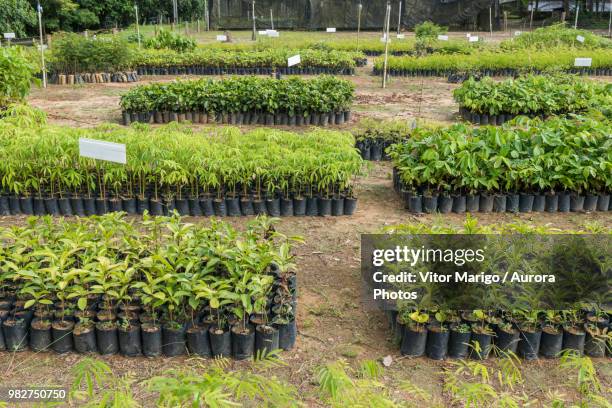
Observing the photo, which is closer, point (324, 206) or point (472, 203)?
point (324, 206)

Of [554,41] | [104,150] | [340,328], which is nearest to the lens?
[340,328]

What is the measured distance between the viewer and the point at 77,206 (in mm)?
6203

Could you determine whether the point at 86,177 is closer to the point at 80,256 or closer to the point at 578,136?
the point at 80,256

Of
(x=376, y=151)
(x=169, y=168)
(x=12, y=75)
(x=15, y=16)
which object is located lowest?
(x=376, y=151)

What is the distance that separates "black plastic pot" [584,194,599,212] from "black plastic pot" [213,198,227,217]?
152 inches

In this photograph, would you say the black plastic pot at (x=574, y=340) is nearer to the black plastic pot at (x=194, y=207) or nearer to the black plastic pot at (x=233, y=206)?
the black plastic pot at (x=233, y=206)

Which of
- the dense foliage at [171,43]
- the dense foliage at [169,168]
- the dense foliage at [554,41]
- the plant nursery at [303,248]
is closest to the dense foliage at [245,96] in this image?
the plant nursery at [303,248]

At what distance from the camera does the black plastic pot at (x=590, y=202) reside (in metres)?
6.52

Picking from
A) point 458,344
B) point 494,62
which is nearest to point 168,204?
point 458,344

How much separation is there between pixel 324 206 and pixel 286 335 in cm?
256

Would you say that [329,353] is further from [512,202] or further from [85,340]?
[512,202]

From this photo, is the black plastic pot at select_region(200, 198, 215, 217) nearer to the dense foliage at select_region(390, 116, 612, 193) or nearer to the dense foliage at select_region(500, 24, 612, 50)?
the dense foliage at select_region(390, 116, 612, 193)

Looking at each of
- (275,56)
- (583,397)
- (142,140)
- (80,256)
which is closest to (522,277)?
(583,397)

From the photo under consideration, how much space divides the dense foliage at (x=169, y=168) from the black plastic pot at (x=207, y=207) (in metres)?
0.10
